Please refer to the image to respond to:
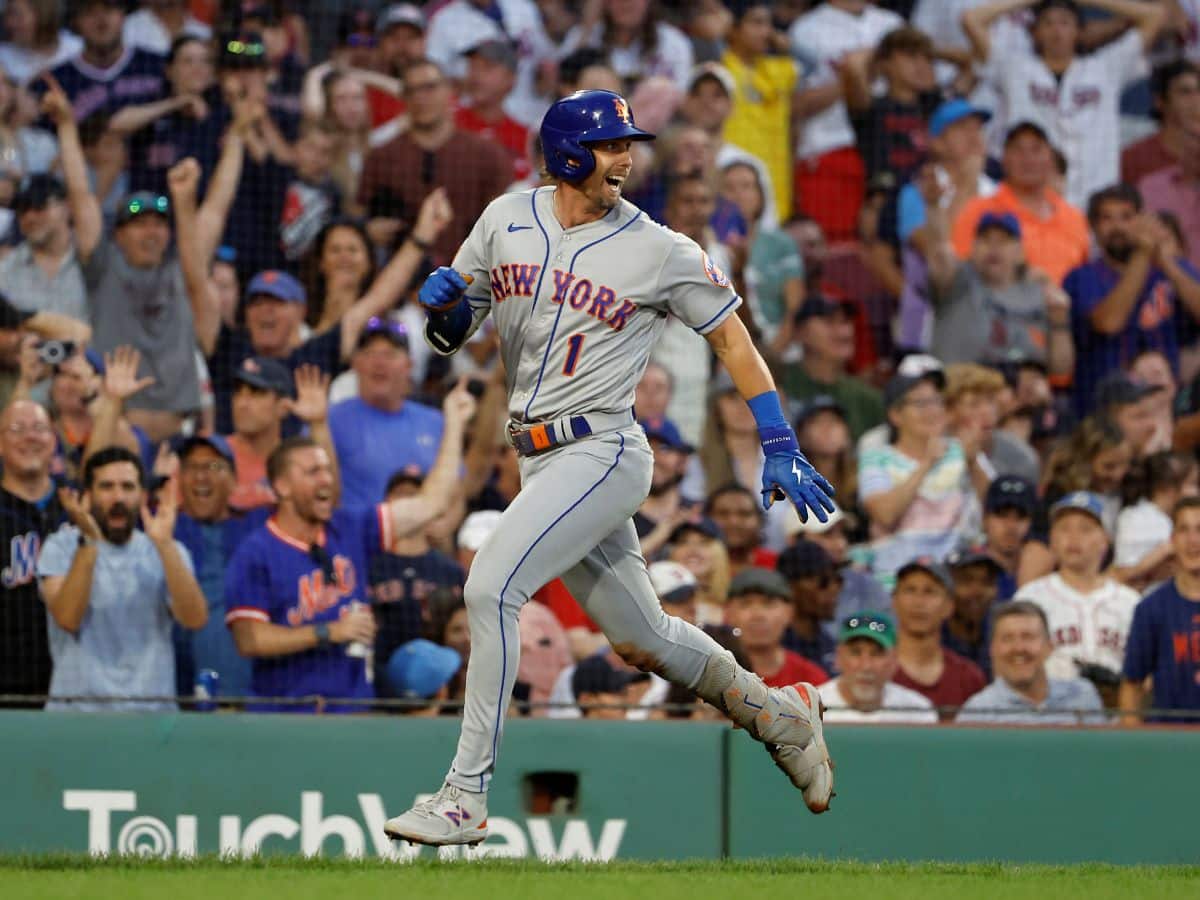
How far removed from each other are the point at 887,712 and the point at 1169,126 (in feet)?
18.3

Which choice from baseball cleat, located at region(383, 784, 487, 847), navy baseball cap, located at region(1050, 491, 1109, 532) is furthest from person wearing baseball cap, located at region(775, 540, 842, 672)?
baseball cleat, located at region(383, 784, 487, 847)

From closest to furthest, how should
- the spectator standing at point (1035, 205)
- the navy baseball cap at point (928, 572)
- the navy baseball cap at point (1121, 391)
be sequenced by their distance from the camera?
the navy baseball cap at point (928, 572) < the navy baseball cap at point (1121, 391) < the spectator standing at point (1035, 205)

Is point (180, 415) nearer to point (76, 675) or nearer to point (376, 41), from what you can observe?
point (76, 675)

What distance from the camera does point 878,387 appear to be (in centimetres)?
1094

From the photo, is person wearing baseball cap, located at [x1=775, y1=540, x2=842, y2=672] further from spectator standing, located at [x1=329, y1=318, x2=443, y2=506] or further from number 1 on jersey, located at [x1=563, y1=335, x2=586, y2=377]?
number 1 on jersey, located at [x1=563, y1=335, x2=586, y2=377]

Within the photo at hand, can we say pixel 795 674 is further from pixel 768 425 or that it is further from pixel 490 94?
pixel 490 94

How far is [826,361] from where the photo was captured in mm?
10891

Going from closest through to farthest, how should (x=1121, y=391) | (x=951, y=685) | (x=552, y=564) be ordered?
(x=552, y=564) → (x=951, y=685) → (x=1121, y=391)

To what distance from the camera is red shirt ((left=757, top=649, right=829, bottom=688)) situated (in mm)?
8508

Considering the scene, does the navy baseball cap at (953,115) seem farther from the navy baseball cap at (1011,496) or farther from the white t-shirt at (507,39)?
the navy baseball cap at (1011,496)

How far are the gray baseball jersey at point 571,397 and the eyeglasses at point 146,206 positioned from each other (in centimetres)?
457

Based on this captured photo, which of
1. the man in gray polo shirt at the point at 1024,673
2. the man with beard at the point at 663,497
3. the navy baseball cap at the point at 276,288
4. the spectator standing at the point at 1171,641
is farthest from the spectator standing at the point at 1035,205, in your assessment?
the navy baseball cap at the point at 276,288

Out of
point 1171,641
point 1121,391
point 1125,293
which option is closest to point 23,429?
point 1171,641

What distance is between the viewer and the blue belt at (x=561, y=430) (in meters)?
5.50
